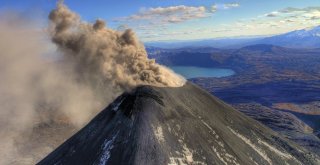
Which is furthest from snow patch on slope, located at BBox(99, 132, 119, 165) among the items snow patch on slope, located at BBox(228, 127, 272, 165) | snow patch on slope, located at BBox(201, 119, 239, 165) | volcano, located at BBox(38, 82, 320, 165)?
snow patch on slope, located at BBox(228, 127, 272, 165)

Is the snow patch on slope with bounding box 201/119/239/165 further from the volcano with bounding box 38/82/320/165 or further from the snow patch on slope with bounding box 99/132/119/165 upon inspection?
the snow patch on slope with bounding box 99/132/119/165

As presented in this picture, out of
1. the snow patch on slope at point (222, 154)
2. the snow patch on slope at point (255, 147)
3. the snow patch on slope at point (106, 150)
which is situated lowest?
the snow patch on slope at point (255, 147)

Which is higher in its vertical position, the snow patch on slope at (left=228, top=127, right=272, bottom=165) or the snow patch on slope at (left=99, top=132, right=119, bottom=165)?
the snow patch on slope at (left=99, top=132, right=119, bottom=165)

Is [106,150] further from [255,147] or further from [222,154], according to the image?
[255,147]

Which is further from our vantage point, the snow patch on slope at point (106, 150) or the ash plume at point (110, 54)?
the ash plume at point (110, 54)

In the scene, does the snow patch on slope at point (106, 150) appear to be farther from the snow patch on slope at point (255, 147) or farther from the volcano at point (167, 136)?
the snow patch on slope at point (255, 147)

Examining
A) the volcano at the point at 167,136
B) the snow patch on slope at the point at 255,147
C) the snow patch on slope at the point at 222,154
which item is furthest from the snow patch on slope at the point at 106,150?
the snow patch on slope at the point at 255,147

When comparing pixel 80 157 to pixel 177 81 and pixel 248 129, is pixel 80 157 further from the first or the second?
pixel 248 129

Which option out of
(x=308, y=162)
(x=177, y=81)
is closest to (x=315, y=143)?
(x=308, y=162)

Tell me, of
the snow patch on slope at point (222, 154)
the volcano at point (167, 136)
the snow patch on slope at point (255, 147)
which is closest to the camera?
the volcano at point (167, 136)
